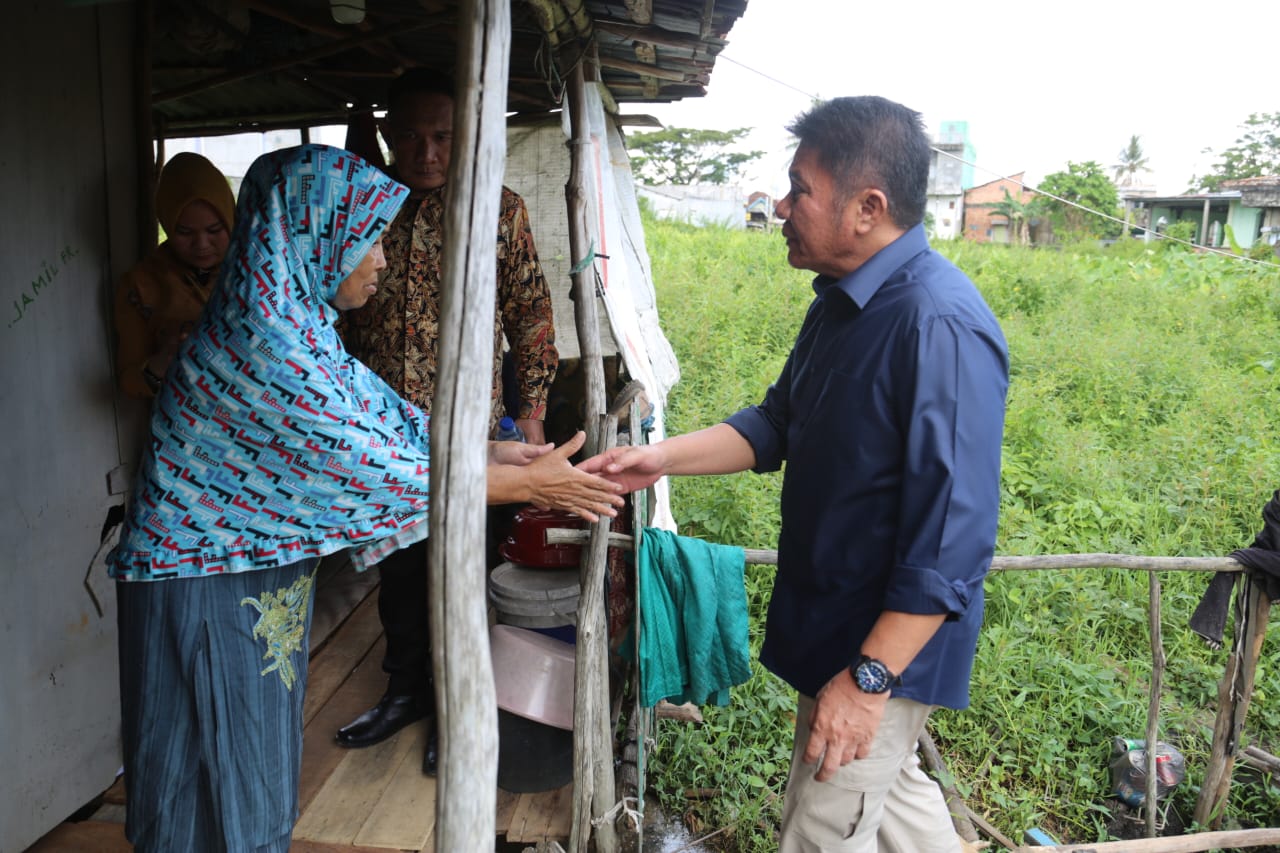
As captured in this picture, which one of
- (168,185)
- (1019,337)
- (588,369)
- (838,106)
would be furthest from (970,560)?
(1019,337)

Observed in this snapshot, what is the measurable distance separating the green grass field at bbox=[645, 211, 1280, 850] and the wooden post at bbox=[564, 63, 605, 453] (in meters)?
1.74

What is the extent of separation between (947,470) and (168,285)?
87.4 inches

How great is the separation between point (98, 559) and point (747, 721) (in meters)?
2.66

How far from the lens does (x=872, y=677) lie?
1813 mm

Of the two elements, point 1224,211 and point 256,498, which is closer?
point 256,498

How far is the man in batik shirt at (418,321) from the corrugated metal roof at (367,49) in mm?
385

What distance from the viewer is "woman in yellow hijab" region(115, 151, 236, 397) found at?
2596 millimetres

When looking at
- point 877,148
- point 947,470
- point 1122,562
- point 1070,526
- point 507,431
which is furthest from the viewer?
point 1070,526

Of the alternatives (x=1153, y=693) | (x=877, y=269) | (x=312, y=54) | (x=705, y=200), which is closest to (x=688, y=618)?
(x=877, y=269)

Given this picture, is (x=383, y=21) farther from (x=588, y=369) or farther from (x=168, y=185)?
(x=588, y=369)

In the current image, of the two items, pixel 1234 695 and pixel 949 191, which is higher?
pixel 949 191

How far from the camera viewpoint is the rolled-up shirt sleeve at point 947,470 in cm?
176

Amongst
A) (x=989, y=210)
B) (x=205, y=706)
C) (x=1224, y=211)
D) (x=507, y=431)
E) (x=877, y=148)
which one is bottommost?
(x=205, y=706)

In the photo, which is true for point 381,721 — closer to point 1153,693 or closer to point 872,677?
point 872,677
